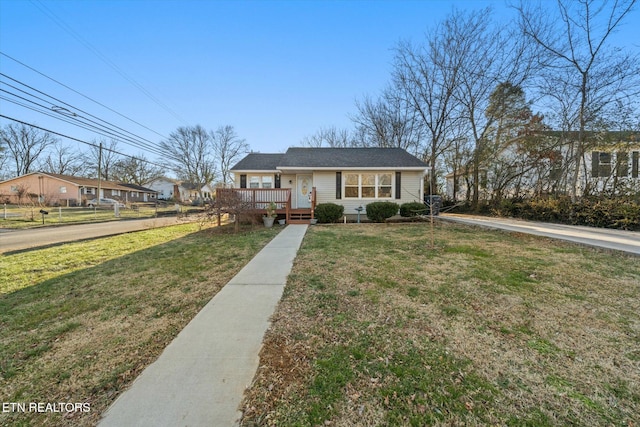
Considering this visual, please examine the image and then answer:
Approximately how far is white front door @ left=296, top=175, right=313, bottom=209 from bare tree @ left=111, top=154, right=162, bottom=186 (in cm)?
4598

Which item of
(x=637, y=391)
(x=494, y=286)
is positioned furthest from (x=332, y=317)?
(x=494, y=286)

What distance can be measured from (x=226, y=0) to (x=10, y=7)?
25.9ft

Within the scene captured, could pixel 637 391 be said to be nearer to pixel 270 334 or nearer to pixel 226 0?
pixel 270 334

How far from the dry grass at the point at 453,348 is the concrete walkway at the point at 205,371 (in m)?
0.16

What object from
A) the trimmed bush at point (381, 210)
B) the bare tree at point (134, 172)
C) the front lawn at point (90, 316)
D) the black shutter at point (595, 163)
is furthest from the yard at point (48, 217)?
the bare tree at point (134, 172)

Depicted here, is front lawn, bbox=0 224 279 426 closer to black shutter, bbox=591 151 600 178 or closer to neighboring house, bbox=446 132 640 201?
neighboring house, bbox=446 132 640 201

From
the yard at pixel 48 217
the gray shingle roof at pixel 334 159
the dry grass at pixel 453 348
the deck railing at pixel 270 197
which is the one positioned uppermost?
the gray shingle roof at pixel 334 159

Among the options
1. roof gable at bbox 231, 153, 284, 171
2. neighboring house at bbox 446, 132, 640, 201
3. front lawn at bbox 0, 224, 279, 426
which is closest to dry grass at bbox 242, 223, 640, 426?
front lawn at bbox 0, 224, 279, 426

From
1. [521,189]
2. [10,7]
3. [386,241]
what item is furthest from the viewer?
[521,189]

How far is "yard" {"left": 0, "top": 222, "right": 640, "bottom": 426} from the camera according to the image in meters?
1.75

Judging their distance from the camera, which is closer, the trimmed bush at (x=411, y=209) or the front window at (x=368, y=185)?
the trimmed bush at (x=411, y=209)

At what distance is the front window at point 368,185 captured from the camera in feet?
42.6

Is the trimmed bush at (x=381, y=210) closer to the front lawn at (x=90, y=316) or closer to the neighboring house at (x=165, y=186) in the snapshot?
the front lawn at (x=90, y=316)

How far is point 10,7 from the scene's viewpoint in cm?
918
